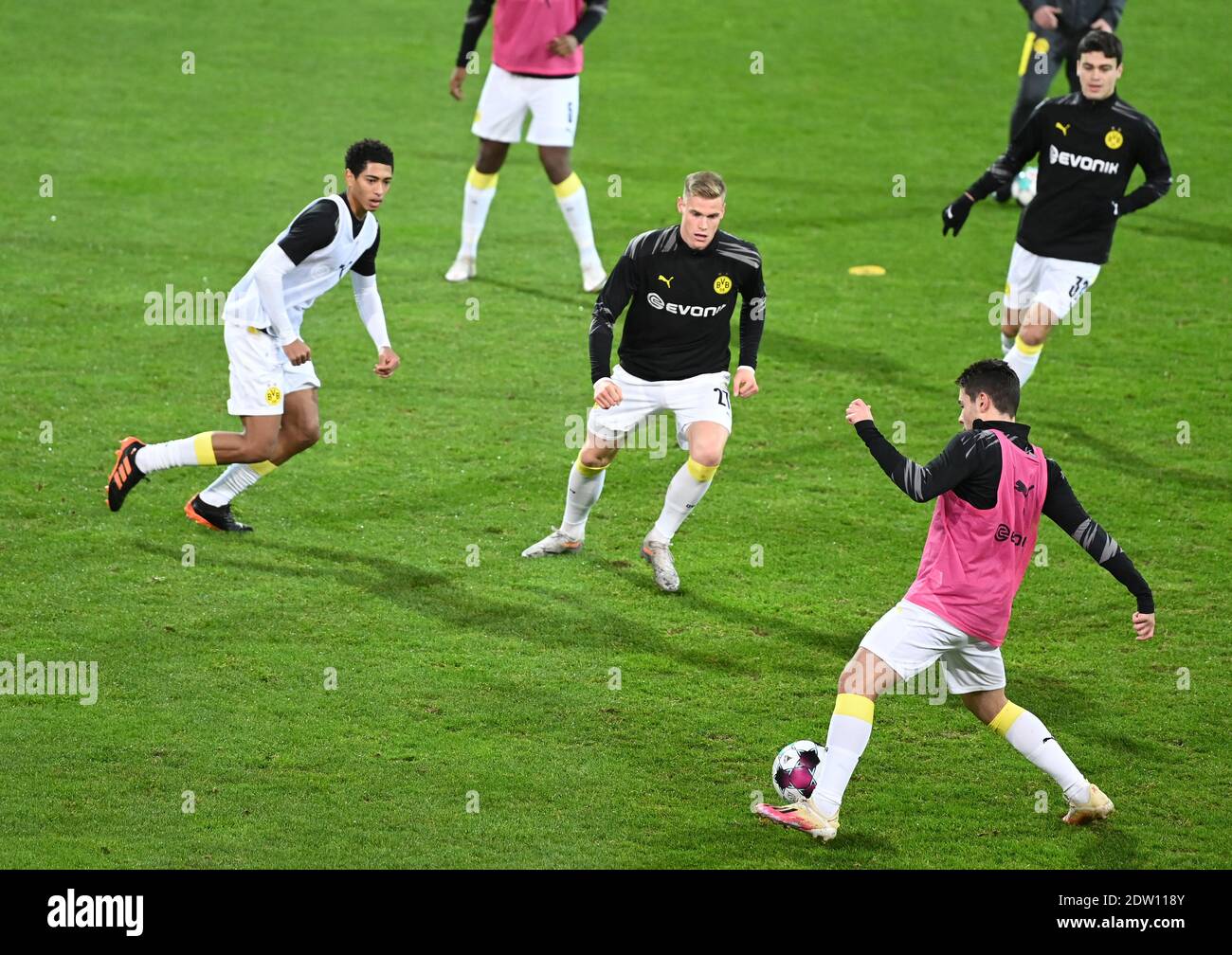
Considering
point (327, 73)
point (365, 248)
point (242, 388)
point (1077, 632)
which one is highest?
point (327, 73)

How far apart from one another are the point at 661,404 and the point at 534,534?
41.6 inches

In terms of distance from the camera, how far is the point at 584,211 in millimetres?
11570

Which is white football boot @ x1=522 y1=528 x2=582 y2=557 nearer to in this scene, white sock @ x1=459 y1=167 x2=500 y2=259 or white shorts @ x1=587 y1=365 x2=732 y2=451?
white shorts @ x1=587 y1=365 x2=732 y2=451

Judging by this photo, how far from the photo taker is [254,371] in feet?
24.6

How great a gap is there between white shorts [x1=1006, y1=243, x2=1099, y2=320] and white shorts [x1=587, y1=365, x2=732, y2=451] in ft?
9.31

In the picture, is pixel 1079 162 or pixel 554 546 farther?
pixel 1079 162

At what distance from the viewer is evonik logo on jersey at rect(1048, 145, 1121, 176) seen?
917 centimetres

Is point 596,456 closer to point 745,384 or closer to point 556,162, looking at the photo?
point 745,384

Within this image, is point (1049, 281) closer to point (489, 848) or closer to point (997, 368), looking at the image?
point (997, 368)

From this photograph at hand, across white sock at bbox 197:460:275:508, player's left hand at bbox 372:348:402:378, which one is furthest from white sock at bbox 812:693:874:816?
white sock at bbox 197:460:275:508

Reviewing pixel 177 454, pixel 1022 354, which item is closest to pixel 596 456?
pixel 177 454

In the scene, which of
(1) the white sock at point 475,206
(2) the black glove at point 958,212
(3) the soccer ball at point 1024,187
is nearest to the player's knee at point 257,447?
(2) the black glove at point 958,212

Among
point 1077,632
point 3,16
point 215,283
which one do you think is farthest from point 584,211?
point 3,16

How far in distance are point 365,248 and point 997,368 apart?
11.3 ft
